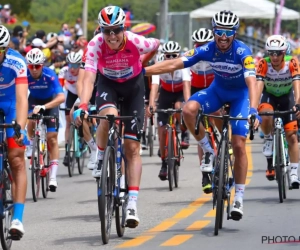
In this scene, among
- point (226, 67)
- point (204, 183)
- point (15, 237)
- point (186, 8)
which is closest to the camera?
point (15, 237)

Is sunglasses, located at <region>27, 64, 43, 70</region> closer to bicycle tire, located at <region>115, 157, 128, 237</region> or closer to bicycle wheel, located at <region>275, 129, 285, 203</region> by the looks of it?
bicycle wheel, located at <region>275, 129, 285, 203</region>

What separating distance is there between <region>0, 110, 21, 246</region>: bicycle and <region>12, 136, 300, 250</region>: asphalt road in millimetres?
482

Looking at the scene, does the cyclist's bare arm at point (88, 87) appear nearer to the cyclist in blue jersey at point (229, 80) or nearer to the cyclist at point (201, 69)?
the cyclist in blue jersey at point (229, 80)

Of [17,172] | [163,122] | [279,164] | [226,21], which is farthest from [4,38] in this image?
[163,122]

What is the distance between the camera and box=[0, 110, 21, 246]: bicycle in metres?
9.79

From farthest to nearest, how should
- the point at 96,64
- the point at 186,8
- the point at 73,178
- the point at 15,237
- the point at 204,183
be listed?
the point at 186,8 → the point at 73,178 → the point at 204,183 → the point at 96,64 → the point at 15,237

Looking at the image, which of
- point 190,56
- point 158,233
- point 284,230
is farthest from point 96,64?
point 284,230

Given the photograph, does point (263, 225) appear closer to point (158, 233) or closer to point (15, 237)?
point (158, 233)

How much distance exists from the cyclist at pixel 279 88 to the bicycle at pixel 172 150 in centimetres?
154

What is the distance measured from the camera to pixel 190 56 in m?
11.6

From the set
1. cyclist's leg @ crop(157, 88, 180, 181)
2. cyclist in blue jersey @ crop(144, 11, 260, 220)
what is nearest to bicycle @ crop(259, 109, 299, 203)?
cyclist in blue jersey @ crop(144, 11, 260, 220)

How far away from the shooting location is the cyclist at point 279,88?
14078 mm

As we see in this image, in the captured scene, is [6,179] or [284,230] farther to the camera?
[284,230]

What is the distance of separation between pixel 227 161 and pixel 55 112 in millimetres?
5220
